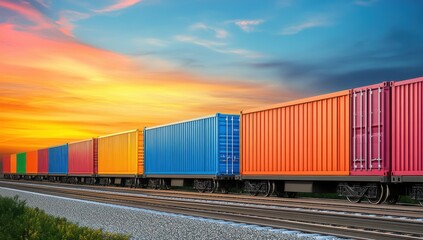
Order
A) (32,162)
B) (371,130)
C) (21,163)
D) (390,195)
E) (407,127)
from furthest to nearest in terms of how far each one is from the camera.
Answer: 1. (21,163)
2. (32,162)
3. (371,130)
4. (390,195)
5. (407,127)

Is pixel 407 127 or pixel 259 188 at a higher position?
pixel 407 127

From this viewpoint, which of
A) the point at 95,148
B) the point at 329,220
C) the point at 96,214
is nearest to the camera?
the point at 329,220

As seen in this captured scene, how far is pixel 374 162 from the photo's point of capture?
17797mm

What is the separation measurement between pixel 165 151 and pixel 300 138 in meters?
13.8

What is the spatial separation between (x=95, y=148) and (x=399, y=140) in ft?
115

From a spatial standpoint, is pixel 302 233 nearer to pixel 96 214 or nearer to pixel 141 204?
pixel 96 214

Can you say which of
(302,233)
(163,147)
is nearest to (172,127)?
(163,147)

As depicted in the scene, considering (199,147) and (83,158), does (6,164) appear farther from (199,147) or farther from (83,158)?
(199,147)

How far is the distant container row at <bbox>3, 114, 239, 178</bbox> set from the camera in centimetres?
2703

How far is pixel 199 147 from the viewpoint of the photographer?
94.2 feet

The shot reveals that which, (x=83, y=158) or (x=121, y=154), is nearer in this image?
(x=121, y=154)

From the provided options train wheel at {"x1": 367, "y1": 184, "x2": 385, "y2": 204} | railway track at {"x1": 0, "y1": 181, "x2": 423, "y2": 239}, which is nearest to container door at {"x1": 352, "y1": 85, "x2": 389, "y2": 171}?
train wheel at {"x1": 367, "y1": 184, "x2": 385, "y2": 204}

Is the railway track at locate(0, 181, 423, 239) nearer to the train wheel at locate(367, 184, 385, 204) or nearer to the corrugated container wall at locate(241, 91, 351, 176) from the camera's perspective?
the train wheel at locate(367, 184, 385, 204)

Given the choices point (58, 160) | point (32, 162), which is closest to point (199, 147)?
point (58, 160)
